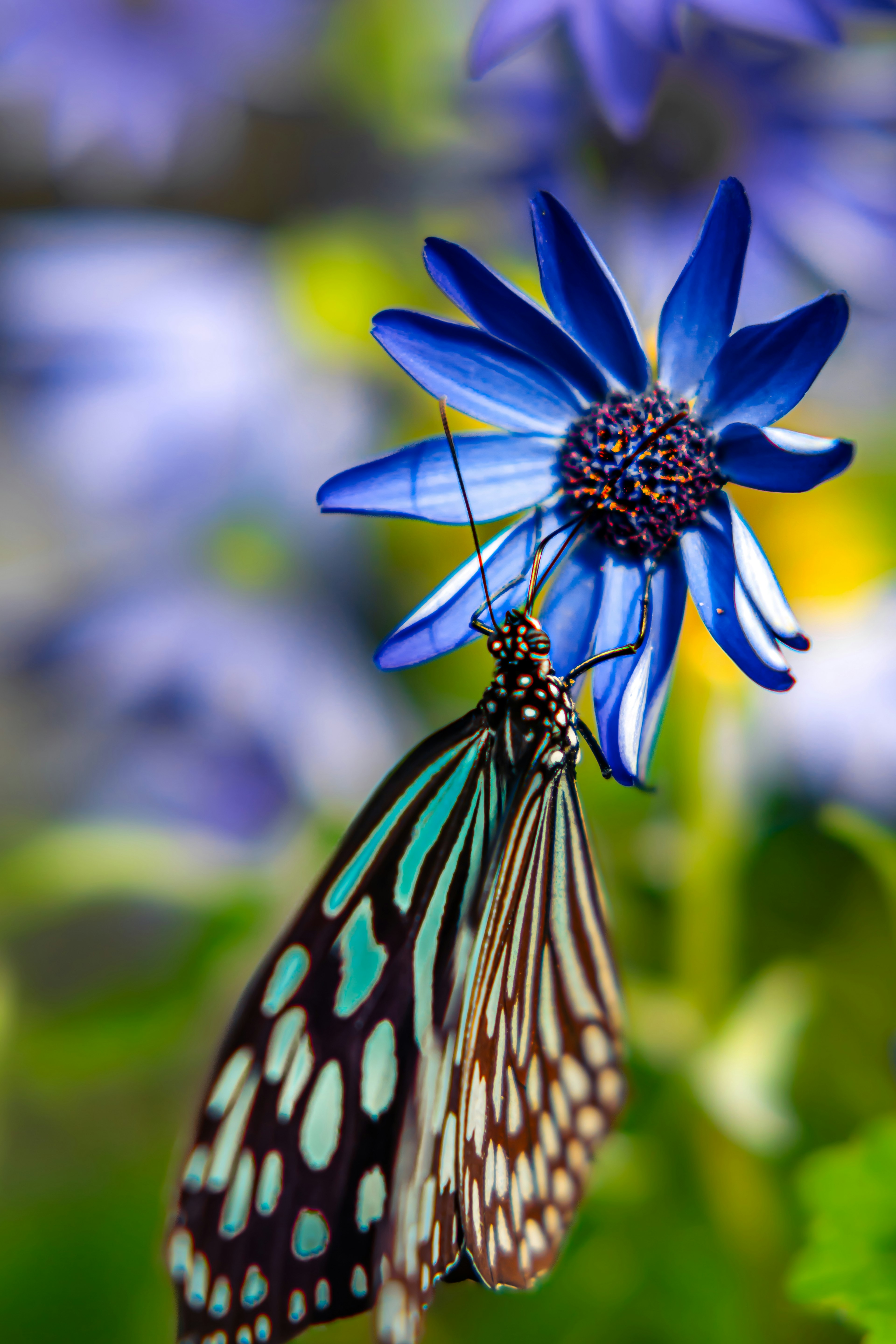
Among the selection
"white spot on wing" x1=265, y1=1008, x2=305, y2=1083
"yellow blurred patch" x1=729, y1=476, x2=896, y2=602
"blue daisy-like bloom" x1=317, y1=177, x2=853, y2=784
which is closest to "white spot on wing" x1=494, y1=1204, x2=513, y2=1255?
"white spot on wing" x1=265, y1=1008, x2=305, y2=1083

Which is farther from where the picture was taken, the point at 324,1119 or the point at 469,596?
the point at 324,1119

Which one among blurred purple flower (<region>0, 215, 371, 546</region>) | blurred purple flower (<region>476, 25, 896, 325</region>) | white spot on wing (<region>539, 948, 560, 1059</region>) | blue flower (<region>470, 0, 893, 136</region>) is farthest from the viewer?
blurred purple flower (<region>0, 215, 371, 546</region>)

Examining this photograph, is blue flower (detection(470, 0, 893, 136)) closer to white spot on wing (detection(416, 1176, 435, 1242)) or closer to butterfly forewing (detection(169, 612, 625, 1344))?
butterfly forewing (detection(169, 612, 625, 1344))

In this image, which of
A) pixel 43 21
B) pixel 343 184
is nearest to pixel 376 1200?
pixel 43 21

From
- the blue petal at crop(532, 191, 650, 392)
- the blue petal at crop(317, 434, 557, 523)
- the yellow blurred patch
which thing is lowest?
the blue petal at crop(317, 434, 557, 523)

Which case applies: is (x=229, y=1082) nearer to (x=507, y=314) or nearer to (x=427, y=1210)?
(x=427, y=1210)

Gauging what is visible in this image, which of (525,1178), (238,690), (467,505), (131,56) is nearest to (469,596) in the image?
(467,505)

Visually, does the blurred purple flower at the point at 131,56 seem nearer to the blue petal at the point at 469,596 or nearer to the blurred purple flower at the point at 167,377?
the blurred purple flower at the point at 167,377
